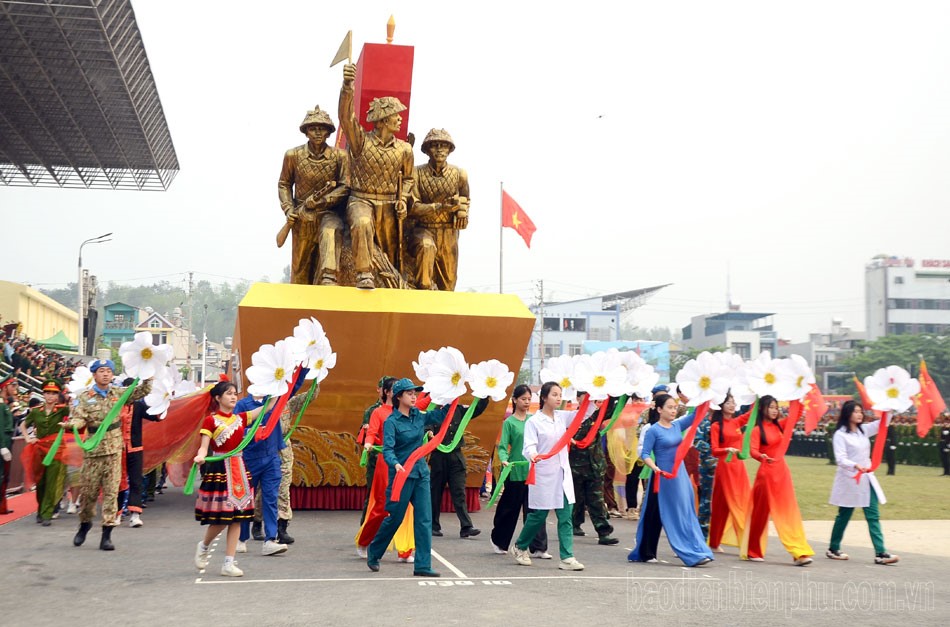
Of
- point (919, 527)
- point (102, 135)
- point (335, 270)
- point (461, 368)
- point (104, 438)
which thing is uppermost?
point (102, 135)

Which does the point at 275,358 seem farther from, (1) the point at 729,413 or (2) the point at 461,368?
(1) the point at 729,413

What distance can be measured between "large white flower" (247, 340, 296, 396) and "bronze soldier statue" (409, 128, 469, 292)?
4.81m

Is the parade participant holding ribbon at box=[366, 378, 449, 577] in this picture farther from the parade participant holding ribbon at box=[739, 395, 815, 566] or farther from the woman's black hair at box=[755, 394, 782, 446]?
the woman's black hair at box=[755, 394, 782, 446]

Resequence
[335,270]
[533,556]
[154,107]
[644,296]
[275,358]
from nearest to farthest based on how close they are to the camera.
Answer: [275,358] < [533,556] < [335,270] < [154,107] < [644,296]

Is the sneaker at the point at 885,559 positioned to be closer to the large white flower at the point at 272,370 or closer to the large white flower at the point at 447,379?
the large white flower at the point at 447,379

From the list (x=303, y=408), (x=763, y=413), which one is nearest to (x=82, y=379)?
(x=303, y=408)

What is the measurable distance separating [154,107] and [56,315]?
28594mm

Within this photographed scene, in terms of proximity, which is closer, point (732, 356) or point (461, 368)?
point (461, 368)

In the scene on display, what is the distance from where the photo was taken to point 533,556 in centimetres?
905

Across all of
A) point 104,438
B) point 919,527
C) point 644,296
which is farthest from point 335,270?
point 644,296

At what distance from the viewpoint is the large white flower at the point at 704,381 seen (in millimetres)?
8758

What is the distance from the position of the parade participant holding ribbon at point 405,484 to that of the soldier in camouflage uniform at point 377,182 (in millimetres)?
4107

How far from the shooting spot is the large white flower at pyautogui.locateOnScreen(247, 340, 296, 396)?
26.4 ft

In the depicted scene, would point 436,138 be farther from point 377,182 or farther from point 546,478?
point 546,478
